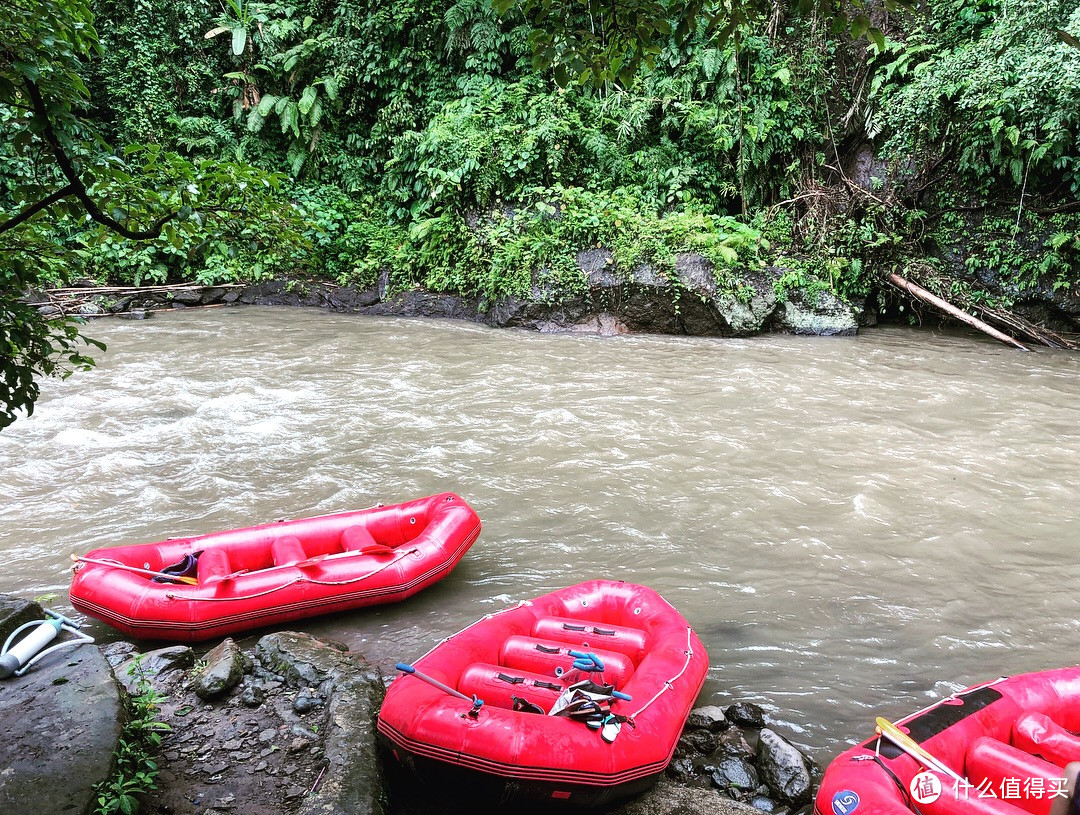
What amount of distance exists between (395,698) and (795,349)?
30.5 feet

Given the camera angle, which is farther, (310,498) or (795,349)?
(795,349)

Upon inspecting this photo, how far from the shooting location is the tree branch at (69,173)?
177 cm

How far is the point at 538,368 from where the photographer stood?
9.77m

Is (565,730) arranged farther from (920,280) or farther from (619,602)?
(920,280)

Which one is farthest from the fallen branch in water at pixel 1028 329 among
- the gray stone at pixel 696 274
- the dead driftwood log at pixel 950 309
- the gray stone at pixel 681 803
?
the gray stone at pixel 681 803

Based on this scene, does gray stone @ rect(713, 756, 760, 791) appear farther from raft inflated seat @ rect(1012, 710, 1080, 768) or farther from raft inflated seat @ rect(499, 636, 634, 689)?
raft inflated seat @ rect(1012, 710, 1080, 768)

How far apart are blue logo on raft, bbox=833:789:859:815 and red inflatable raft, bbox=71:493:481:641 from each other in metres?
2.58

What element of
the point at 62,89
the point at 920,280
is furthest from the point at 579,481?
the point at 920,280

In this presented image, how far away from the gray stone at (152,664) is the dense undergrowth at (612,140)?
817 centimetres

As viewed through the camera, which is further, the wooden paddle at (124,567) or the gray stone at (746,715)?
the wooden paddle at (124,567)

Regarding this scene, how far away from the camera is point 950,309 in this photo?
38.2ft

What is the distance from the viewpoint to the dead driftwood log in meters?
11.2

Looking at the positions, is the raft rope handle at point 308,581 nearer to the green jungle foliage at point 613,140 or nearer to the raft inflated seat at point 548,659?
the raft inflated seat at point 548,659

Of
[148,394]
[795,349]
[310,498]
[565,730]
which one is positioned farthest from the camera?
[795,349]
